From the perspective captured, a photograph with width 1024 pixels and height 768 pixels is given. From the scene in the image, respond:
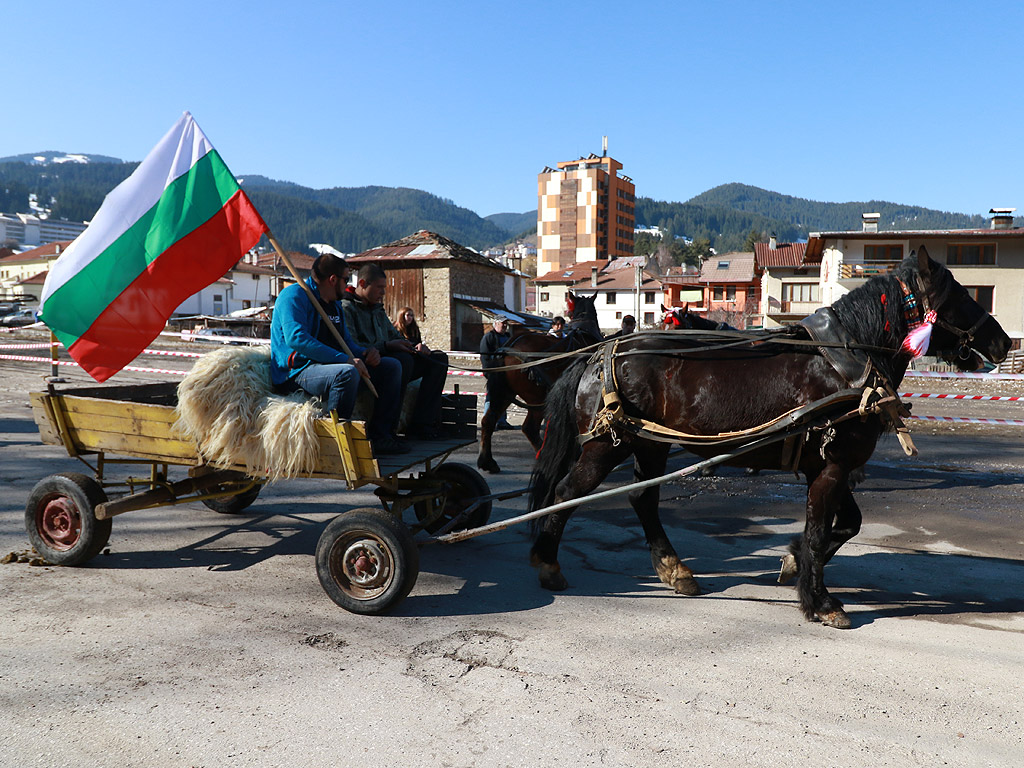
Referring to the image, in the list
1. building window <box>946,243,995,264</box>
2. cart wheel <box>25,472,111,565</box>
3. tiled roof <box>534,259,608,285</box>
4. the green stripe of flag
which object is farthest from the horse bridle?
tiled roof <box>534,259,608,285</box>

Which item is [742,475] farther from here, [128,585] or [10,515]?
[10,515]

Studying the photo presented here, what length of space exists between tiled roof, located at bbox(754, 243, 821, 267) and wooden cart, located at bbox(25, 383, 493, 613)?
51888 millimetres

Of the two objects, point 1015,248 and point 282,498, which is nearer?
point 282,498

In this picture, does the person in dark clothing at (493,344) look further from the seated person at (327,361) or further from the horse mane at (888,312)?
the horse mane at (888,312)

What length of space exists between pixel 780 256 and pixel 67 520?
189 ft

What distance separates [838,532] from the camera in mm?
4848

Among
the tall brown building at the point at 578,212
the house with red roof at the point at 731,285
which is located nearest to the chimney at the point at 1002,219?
the house with red roof at the point at 731,285

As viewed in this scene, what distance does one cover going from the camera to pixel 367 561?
4.61 m

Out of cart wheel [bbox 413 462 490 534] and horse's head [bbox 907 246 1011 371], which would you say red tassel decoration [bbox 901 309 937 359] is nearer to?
horse's head [bbox 907 246 1011 371]

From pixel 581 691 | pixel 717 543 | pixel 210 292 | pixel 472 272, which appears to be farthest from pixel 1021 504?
pixel 210 292

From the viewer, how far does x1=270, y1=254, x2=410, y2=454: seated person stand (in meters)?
4.76

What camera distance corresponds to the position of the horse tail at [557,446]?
5.27 meters

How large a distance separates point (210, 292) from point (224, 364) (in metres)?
72.4

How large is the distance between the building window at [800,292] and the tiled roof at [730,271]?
1524cm
